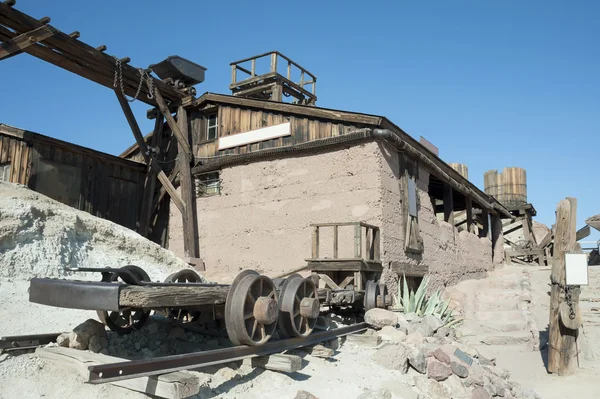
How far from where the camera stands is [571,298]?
888 centimetres

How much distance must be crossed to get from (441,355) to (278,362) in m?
2.70

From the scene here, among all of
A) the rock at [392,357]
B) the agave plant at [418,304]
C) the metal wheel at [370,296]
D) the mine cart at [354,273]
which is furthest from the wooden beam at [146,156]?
the rock at [392,357]

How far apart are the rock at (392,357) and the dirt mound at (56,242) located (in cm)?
507

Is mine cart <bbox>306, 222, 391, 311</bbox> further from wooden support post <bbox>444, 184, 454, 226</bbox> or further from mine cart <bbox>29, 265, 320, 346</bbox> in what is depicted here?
wooden support post <bbox>444, 184, 454, 226</bbox>

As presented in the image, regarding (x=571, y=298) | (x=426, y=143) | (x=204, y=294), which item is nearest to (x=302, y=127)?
(x=426, y=143)

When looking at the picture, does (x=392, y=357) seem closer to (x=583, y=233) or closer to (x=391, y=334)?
(x=391, y=334)

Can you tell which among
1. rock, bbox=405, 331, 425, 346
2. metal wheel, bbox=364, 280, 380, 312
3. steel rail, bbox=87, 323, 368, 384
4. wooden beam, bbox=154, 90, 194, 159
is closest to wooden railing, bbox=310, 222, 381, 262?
metal wheel, bbox=364, 280, 380, 312

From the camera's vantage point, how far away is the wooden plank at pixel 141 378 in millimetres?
4121

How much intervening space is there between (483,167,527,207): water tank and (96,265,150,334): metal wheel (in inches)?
864

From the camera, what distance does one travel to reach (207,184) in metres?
Answer: 14.2

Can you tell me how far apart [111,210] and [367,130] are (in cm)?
749

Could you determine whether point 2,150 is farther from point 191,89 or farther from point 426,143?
point 426,143

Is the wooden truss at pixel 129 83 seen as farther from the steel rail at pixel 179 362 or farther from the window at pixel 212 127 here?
the steel rail at pixel 179 362

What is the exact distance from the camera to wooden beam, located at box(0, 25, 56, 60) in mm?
10555
